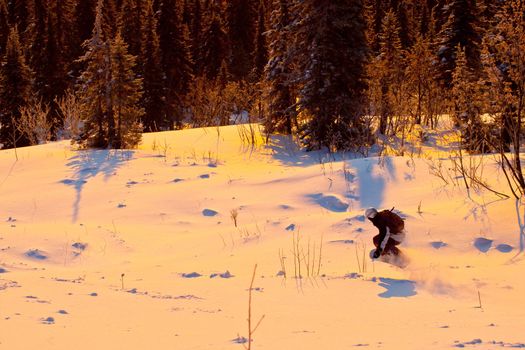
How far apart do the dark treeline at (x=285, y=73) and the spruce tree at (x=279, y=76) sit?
5 centimetres

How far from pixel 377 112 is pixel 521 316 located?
772 inches

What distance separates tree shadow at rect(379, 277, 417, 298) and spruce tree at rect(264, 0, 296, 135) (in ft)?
48.7

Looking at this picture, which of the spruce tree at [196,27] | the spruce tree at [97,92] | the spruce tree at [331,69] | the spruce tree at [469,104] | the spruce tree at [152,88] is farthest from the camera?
the spruce tree at [196,27]

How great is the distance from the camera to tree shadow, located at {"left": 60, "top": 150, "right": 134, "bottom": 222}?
11875 mm

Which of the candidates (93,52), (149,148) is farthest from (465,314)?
(93,52)

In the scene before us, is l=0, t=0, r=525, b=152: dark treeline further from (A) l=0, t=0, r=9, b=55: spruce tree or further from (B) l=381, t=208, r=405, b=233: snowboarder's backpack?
(B) l=381, t=208, r=405, b=233: snowboarder's backpack

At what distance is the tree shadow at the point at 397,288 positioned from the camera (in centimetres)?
552

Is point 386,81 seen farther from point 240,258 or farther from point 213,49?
point 213,49

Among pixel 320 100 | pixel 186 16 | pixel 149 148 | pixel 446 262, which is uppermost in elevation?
pixel 186 16

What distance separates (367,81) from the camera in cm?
2078

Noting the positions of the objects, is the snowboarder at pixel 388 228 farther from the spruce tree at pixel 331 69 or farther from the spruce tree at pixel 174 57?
the spruce tree at pixel 174 57

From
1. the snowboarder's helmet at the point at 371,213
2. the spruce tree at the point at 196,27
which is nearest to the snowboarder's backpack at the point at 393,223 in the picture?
the snowboarder's helmet at the point at 371,213

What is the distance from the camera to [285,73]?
68.7 ft

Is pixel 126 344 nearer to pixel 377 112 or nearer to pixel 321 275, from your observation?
pixel 321 275
